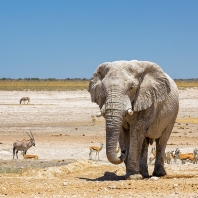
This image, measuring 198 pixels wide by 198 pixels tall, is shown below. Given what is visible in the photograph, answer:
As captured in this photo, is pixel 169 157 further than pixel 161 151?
Yes

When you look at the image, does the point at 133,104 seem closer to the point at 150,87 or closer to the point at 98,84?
the point at 150,87

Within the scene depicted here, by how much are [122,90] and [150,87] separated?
0.92m

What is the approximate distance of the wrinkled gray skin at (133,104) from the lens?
35.1 feet

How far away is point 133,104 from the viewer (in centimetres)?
1137

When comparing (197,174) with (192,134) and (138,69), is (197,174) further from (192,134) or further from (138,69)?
(192,134)

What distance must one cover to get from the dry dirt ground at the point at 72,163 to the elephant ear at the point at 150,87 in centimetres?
147

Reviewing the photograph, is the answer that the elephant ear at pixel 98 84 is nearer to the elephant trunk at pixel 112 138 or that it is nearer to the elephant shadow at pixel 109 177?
the elephant trunk at pixel 112 138

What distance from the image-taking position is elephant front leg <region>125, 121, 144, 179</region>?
1155cm

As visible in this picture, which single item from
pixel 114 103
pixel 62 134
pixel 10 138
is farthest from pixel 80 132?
pixel 114 103

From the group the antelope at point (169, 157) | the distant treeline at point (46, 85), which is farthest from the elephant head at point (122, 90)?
the distant treeline at point (46, 85)

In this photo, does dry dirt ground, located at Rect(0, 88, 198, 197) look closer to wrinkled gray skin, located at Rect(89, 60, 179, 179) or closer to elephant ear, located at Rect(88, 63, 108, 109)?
wrinkled gray skin, located at Rect(89, 60, 179, 179)

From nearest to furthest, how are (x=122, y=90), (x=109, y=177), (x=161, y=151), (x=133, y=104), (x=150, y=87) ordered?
(x=122, y=90) < (x=133, y=104) < (x=150, y=87) < (x=109, y=177) < (x=161, y=151)

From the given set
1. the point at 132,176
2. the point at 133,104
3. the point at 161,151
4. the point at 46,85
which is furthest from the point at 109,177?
the point at 46,85

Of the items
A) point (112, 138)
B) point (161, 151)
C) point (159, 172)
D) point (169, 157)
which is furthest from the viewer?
point (169, 157)
